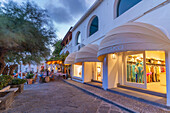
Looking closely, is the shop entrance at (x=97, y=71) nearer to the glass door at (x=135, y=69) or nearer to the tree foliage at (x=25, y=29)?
the glass door at (x=135, y=69)

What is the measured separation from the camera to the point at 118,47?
5.09 m

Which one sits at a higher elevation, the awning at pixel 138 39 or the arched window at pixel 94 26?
the arched window at pixel 94 26

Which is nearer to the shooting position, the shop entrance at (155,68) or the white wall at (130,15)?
the white wall at (130,15)

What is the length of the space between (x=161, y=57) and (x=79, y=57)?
299 inches

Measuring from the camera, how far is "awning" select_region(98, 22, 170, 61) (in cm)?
418

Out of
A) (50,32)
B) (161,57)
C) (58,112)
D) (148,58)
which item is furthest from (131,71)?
(50,32)

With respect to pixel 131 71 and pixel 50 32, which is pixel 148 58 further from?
pixel 50 32

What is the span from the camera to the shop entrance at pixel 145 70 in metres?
7.15

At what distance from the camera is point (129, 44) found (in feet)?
15.5

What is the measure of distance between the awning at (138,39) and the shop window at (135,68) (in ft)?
10.7

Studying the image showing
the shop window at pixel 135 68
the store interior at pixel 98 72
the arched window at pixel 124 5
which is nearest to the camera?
the arched window at pixel 124 5

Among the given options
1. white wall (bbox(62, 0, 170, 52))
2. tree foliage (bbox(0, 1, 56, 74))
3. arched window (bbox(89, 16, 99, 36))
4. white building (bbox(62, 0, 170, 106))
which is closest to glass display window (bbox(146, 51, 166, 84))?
white building (bbox(62, 0, 170, 106))

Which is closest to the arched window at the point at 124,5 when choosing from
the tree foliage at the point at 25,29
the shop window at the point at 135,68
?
the shop window at the point at 135,68

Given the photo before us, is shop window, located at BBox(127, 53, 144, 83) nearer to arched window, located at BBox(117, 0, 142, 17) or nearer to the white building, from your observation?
the white building
